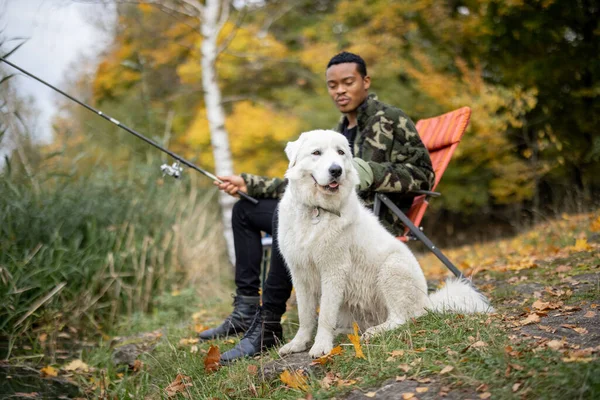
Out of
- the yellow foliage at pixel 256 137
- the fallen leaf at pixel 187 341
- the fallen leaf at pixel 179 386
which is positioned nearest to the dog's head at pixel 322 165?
the fallen leaf at pixel 179 386

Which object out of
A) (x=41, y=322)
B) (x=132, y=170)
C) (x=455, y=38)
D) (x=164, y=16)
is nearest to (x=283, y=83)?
(x=164, y=16)

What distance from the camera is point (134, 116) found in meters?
13.2

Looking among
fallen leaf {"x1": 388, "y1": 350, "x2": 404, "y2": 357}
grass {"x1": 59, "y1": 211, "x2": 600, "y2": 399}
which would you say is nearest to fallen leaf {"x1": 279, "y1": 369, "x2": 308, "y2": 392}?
grass {"x1": 59, "y1": 211, "x2": 600, "y2": 399}

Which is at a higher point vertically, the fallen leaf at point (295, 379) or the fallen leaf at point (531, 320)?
the fallen leaf at point (531, 320)

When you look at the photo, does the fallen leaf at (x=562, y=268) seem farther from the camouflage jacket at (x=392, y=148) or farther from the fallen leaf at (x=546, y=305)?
the camouflage jacket at (x=392, y=148)

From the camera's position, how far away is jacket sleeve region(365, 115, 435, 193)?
3244 millimetres

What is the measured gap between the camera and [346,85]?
3457 millimetres

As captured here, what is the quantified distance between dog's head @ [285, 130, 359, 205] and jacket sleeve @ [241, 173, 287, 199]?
773mm

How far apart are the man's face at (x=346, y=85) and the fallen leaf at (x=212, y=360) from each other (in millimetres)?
1805

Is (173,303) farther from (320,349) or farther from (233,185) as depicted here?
(320,349)

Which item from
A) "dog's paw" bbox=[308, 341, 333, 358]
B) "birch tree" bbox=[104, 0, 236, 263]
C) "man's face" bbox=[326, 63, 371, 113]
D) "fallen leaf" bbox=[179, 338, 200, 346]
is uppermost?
"birch tree" bbox=[104, 0, 236, 263]

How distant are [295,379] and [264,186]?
1510 millimetres

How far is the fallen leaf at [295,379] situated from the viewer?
2439 millimetres

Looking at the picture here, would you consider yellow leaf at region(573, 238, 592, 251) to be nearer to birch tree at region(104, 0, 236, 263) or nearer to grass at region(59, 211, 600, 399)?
grass at region(59, 211, 600, 399)
